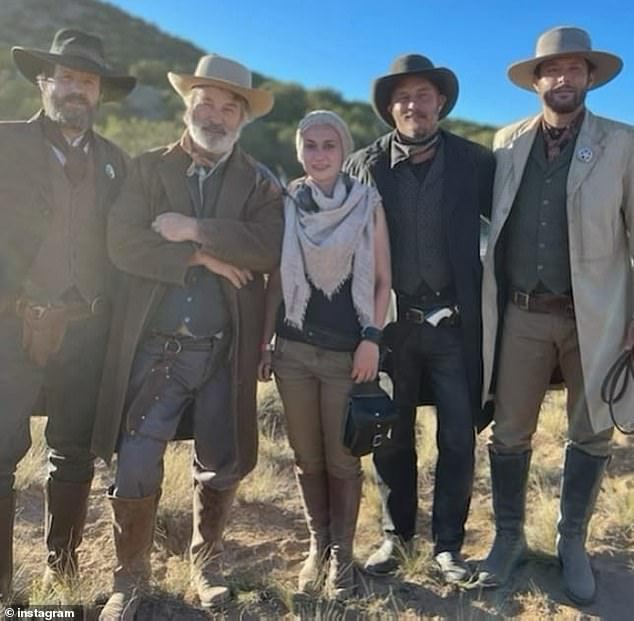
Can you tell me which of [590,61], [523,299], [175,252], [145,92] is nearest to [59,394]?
[175,252]

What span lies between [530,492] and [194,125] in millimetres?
3534

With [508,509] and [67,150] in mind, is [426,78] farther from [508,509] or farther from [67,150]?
[508,509]

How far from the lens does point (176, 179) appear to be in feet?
11.6

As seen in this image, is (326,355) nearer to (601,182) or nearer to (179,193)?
(179,193)

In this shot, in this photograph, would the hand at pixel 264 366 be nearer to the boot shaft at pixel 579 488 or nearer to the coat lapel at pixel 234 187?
the coat lapel at pixel 234 187

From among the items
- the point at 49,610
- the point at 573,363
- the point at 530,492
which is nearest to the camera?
the point at 49,610

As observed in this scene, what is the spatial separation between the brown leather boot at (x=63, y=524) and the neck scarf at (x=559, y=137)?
2971 millimetres

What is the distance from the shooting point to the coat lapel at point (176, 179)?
11.5ft

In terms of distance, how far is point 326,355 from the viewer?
360 cm

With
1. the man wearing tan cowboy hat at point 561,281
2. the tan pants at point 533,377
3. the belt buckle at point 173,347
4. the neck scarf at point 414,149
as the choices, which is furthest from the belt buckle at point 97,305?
the tan pants at point 533,377

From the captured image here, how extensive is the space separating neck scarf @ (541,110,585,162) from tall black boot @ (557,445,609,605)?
1.58 m

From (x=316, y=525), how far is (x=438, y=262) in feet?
5.09

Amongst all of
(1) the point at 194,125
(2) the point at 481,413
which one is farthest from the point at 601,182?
(1) the point at 194,125

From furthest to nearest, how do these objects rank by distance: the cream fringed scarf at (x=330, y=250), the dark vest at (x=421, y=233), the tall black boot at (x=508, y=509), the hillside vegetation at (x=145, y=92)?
the hillside vegetation at (x=145, y=92)
the tall black boot at (x=508, y=509)
the dark vest at (x=421, y=233)
the cream fringed scarf at (x=330, y=250)
